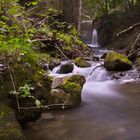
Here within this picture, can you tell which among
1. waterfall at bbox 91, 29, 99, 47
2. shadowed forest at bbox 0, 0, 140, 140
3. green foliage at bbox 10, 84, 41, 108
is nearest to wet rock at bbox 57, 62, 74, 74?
shadowed forest at bbox 0, 0, 140, 140

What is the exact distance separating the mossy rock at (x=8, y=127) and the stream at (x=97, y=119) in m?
0.69

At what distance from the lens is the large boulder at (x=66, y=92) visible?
6088 millimetres

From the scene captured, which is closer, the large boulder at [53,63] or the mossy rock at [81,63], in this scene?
the large boulder at [53,63]

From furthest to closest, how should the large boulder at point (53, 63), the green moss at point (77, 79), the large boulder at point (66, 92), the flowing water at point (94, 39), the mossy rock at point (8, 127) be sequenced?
the flowing water at point (94, 39) → the large boulder at point (53, 63) → the green moss at point (77, 79) → the large boulder at point (66, 92) → the mossy rock at point (8, 127)

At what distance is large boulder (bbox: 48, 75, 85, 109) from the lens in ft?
20.0

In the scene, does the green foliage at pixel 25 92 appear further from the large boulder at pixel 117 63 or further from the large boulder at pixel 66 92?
the large boulder at pixel 117 63

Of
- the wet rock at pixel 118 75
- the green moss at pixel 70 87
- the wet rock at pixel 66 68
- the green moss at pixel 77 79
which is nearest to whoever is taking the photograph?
the green moss at pixel 70 87

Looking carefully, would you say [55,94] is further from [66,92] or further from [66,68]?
[66,68]

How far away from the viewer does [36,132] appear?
4.79 m

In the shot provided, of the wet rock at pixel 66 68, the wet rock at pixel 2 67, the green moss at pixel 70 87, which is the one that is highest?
the wet rock at pixel 2 67

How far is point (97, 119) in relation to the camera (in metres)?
5.59

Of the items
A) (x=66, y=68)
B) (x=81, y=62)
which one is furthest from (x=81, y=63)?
(x=66, y=68)

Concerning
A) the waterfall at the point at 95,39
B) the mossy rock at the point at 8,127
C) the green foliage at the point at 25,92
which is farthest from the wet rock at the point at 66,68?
the waterfall at the point at 95,39

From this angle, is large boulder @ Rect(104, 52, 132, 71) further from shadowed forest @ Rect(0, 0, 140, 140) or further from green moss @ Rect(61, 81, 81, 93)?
green moss @ Rect(61, 81, 81, 93)
